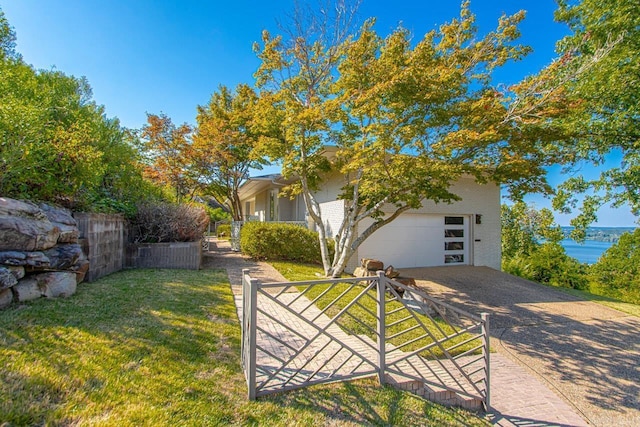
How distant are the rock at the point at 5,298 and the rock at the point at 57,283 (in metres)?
0.40

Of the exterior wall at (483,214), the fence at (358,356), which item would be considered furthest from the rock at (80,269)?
the exterior wall at (483,214)

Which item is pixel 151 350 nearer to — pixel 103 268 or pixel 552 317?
pixel 103 268

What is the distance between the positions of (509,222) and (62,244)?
760 inches

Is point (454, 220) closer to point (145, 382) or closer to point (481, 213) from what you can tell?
point (481, 213)

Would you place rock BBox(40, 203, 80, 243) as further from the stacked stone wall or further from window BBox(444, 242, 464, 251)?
window BBox(444, 242, 464, 251)

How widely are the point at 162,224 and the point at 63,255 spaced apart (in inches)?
145

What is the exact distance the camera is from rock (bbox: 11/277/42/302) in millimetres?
4136

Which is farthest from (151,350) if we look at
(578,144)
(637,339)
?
(578,144)

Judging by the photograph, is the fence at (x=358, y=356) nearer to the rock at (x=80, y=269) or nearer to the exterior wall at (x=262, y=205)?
the rock at (x=80, y=269)

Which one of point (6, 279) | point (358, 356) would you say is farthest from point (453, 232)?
point (6, 279)

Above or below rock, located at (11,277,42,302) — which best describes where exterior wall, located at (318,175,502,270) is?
above

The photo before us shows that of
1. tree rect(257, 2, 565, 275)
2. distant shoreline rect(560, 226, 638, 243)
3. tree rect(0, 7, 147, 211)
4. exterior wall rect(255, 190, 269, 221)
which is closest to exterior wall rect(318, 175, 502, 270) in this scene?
distant shoreline rect(560, 226, 638, 243)

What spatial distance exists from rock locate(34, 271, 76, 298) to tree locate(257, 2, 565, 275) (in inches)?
215

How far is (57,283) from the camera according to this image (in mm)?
4641
